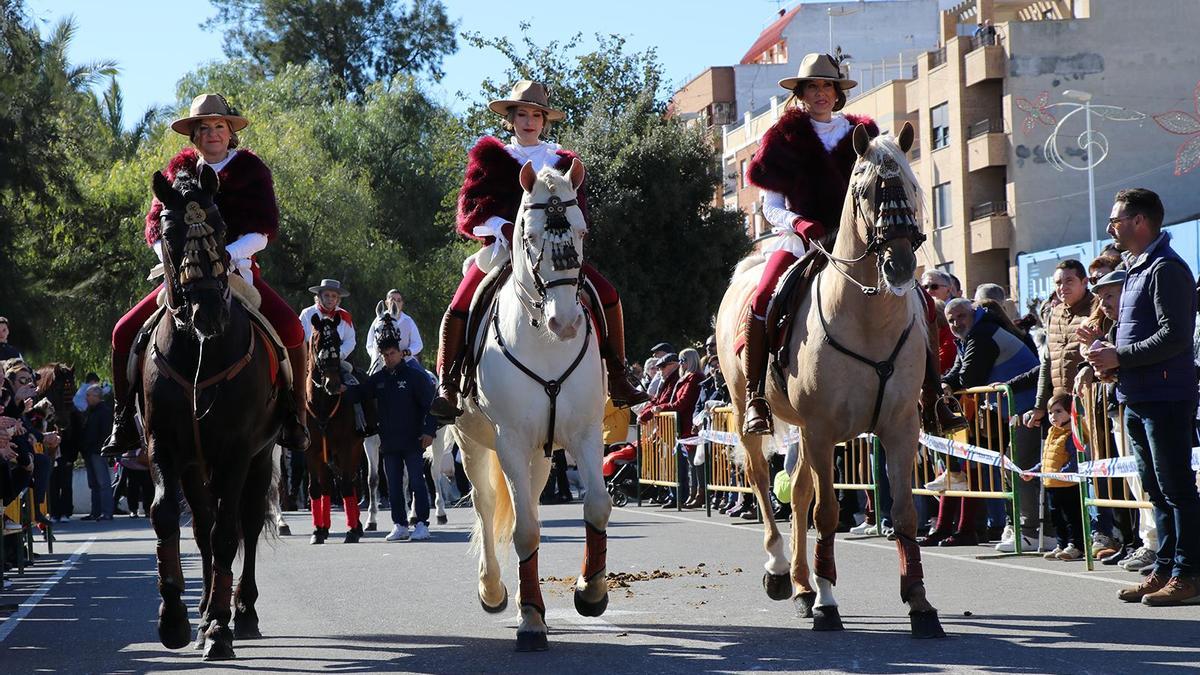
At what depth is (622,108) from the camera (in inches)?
1860

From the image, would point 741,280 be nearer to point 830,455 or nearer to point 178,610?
point 830,455

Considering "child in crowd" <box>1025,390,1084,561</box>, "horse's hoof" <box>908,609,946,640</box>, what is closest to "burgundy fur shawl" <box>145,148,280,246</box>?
"horse's hoof" <box>908,609,946,640</box>

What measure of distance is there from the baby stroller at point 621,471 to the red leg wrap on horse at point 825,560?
658 inches

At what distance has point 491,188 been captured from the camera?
10.3 metres

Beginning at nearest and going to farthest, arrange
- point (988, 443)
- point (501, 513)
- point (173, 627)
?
point (173, 627)
point (501, 513)
point (988, 443)

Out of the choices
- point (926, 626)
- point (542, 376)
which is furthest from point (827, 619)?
point (542, 376)

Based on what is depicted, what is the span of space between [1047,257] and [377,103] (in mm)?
23378

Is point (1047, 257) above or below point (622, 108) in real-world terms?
below

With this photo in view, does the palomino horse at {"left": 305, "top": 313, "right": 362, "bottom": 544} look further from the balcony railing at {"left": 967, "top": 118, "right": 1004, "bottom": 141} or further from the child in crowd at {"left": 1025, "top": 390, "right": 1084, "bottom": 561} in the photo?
the balcony railing at {"left": 967, "top": 118, "right": 1004, "bottom": 141}

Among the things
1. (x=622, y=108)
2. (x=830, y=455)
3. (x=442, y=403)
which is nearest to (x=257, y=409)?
(x=442, y=403)

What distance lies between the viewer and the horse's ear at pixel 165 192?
885 centimetres

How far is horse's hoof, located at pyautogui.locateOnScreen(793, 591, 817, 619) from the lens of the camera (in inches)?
390

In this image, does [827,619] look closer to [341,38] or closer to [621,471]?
[621,471]

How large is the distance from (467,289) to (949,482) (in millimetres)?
6839
